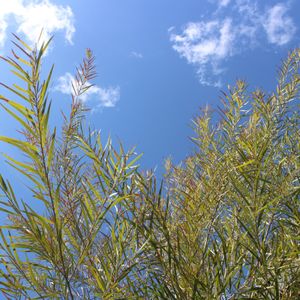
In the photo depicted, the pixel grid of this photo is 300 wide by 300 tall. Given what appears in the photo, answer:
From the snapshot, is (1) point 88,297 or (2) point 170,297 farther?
(1) point 88,297

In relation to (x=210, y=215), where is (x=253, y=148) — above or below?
above

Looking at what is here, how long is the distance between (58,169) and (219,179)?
546 millimetres

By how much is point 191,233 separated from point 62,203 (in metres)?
0.47

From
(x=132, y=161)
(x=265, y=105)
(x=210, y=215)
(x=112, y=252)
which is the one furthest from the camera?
(x=265, y=105)

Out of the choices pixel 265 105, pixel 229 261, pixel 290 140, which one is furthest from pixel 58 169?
pixel 290 140

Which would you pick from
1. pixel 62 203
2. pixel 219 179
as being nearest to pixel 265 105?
pixel 219 179

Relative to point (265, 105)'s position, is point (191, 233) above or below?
below

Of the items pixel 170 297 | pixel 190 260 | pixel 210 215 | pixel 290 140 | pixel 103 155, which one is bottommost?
pixel 170 297

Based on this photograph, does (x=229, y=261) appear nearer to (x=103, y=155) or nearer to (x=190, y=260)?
(x=190, y=260)

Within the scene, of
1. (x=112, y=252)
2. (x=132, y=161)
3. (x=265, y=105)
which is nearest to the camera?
(x=112, y=252)

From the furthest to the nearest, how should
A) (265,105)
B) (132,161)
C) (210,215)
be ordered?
(265,105)
(210,215)
(132,161)

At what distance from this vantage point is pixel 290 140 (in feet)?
6.26

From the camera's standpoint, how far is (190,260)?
1175mm

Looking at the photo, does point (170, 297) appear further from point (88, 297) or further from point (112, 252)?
point (88, 297)
